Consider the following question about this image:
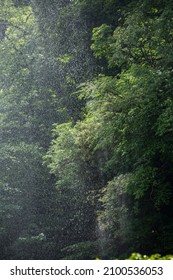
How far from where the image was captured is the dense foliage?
1530 centimetres

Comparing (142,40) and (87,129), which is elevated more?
(142,40)

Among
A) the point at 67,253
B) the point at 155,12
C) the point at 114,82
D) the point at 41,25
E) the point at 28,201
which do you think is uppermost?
the point at 41,25

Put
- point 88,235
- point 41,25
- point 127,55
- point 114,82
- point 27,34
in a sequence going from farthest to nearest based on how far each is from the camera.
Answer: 1. point 27,34
2. point 41,25
3. point 88,235
4. point 127,55
5. point 114,82

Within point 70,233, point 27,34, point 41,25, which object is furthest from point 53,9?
point 70,233

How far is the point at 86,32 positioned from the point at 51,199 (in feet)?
22.0

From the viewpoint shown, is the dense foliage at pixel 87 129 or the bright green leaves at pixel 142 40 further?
the bright green leaves at pixel 142 40

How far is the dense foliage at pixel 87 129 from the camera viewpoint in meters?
15.3

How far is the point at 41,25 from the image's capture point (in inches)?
989

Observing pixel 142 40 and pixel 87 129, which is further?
pixel 87 129

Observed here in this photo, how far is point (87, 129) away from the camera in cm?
1850

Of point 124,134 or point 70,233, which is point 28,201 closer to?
point 70,233

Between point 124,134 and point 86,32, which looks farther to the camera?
point 86,32

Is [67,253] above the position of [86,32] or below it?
below

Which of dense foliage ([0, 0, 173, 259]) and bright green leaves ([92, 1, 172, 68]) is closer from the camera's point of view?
→ dense foliage ([0, 0, 173, 259])
